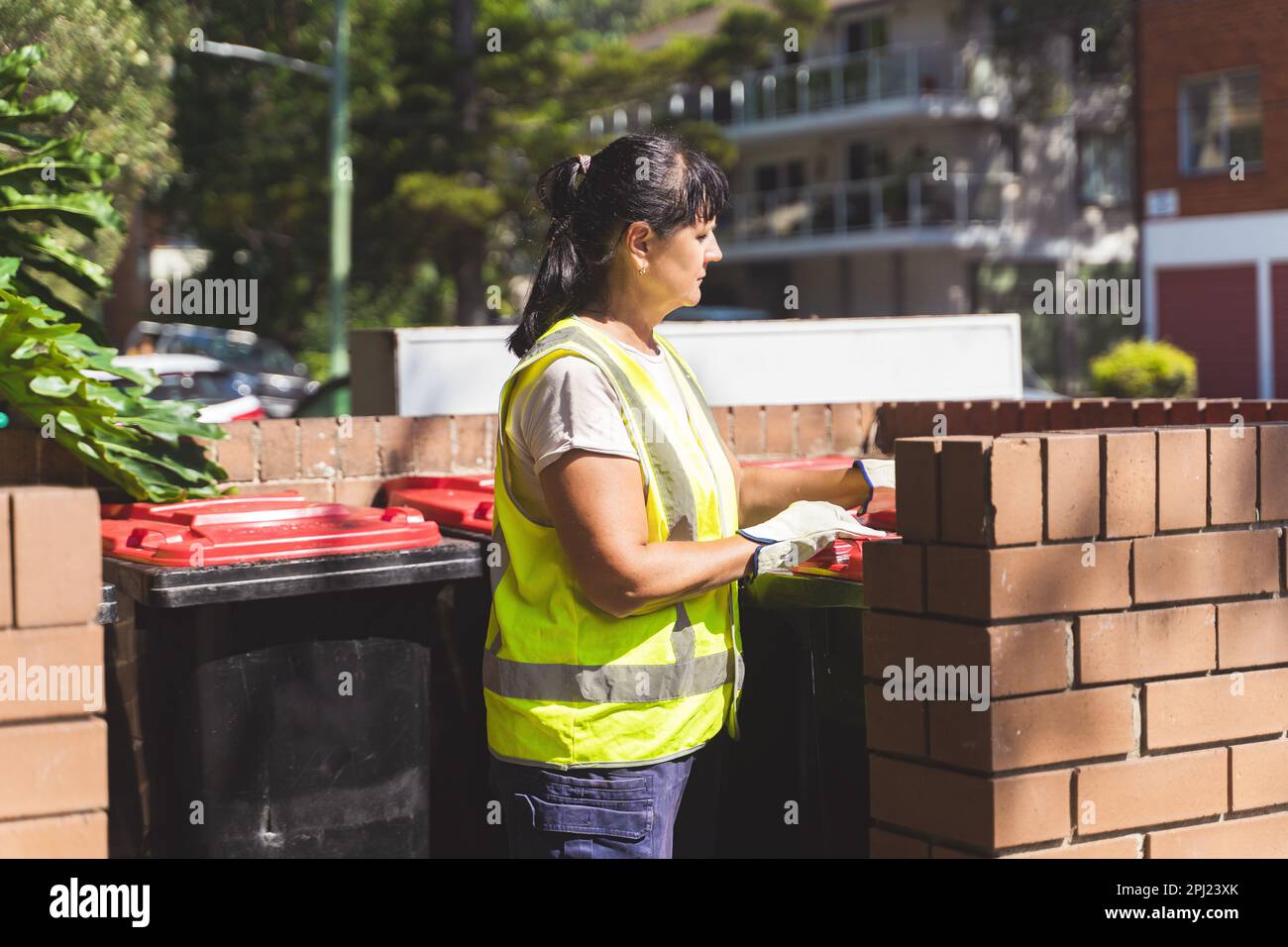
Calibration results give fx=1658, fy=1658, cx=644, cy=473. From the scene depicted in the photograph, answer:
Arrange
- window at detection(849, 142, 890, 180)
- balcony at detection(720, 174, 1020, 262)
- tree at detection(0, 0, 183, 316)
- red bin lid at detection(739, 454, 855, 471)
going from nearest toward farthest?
red bin lid at detection(739, 454, 855, 471) < tree at detection(0, 0, 183, 316) < balcony at detection(720, 174, 1020, 262) < window at detection(849, 142, 890, 180)

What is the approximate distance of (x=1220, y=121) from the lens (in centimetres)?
2759

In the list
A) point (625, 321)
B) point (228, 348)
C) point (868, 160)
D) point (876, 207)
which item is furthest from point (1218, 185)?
point (625, 321)

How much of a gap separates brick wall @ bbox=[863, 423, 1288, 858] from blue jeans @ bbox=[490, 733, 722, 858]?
346 millimetres

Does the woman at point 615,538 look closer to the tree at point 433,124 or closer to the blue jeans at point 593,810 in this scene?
the blue jeans at point 593,810

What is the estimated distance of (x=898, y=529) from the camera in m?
2.59

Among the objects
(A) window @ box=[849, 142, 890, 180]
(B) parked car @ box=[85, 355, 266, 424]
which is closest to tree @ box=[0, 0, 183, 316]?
(B) parked car @ box=[85, 355, 266, 424]

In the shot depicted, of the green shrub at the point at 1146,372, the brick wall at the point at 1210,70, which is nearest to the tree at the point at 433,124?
the brick wall at the point at 1210,70

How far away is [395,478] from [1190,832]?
2.58m

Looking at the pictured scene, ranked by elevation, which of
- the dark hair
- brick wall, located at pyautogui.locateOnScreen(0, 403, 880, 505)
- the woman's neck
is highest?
the dark hair

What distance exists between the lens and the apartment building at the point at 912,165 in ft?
116

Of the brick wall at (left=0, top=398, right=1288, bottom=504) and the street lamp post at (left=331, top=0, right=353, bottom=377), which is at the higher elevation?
the street lamp post at (left=331, top=0, right=353, bottom=377)

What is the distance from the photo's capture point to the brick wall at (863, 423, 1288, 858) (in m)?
2.43

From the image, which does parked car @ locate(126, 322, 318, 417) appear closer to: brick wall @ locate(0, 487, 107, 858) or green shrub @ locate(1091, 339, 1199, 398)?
green shrub @ locate(1091, 339, 1199, 398)

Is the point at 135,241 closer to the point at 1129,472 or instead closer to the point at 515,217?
the point at 515,217
